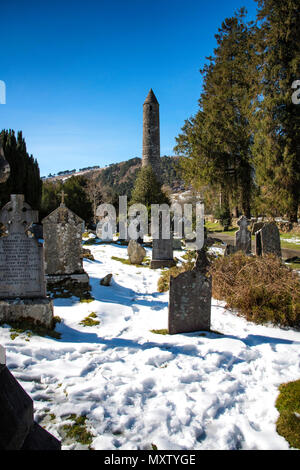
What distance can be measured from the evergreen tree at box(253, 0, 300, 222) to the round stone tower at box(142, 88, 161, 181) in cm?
1526

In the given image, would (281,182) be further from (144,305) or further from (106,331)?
(106,331)

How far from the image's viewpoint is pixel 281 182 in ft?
56.5

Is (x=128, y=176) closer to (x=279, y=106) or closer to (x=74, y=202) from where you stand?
(x=74, y=202)

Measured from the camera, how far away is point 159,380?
314 cm

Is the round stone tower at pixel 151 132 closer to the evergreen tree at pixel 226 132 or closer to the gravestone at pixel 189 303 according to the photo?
the evergreen tree at pixel 226 132

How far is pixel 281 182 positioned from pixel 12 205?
16.8 meters

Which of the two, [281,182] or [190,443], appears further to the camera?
[281,182]

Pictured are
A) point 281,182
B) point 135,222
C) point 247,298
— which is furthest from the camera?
point 135,222

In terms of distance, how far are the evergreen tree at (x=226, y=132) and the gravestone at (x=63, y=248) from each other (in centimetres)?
1457

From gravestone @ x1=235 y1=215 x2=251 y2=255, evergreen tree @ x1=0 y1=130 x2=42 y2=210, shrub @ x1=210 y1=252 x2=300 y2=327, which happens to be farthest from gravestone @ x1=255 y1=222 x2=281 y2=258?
evergreen tree @ x1=0 y1=130 x2=42 y2=210

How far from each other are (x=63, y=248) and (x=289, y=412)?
6.42m

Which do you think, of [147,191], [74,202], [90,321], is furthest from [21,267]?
[74,202]
